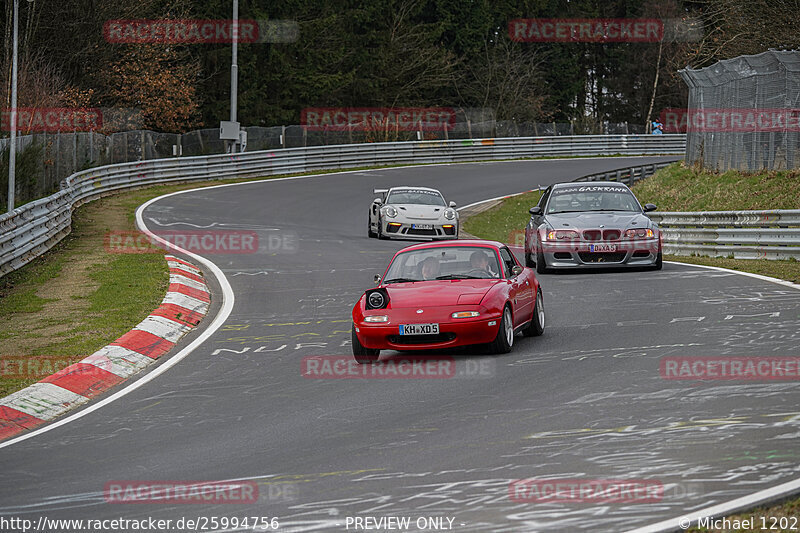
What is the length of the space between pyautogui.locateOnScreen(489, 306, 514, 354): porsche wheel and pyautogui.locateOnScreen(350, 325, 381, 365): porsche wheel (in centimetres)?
120

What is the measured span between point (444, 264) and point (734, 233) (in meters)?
11.3

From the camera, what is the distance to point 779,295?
1444cm

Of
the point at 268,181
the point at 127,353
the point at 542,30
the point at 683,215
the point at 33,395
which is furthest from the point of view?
the point at 542,30

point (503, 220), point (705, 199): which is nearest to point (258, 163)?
point (503, 220)

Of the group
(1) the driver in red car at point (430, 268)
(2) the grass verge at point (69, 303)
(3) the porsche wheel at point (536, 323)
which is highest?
(1) the driver in red car at point (430, 268)

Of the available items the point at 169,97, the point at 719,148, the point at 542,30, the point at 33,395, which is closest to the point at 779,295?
the point at 33,395

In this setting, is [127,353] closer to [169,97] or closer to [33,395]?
[33,395]

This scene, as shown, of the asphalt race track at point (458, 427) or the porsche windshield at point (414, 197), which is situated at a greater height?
the porsche windshield at point (414, 197)

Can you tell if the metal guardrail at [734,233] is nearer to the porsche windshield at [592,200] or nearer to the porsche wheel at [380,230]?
the porsche windshield at [592,200]

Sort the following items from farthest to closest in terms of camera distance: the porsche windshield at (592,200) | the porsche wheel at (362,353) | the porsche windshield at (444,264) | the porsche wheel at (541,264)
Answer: the porsche windshield at (592,200) → the porsche wheel at (541,264) → the porsche windshield at (444,264) → the porsche wheel at (362,353)

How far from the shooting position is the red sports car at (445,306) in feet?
35.2

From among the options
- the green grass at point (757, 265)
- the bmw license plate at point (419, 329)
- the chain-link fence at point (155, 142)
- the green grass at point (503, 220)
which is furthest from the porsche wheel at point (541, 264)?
the chain-link fence at point (155, 142)

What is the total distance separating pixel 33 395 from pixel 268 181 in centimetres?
3285

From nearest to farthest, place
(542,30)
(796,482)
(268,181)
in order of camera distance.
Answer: (796,482)
(268,181)
(542,30)
